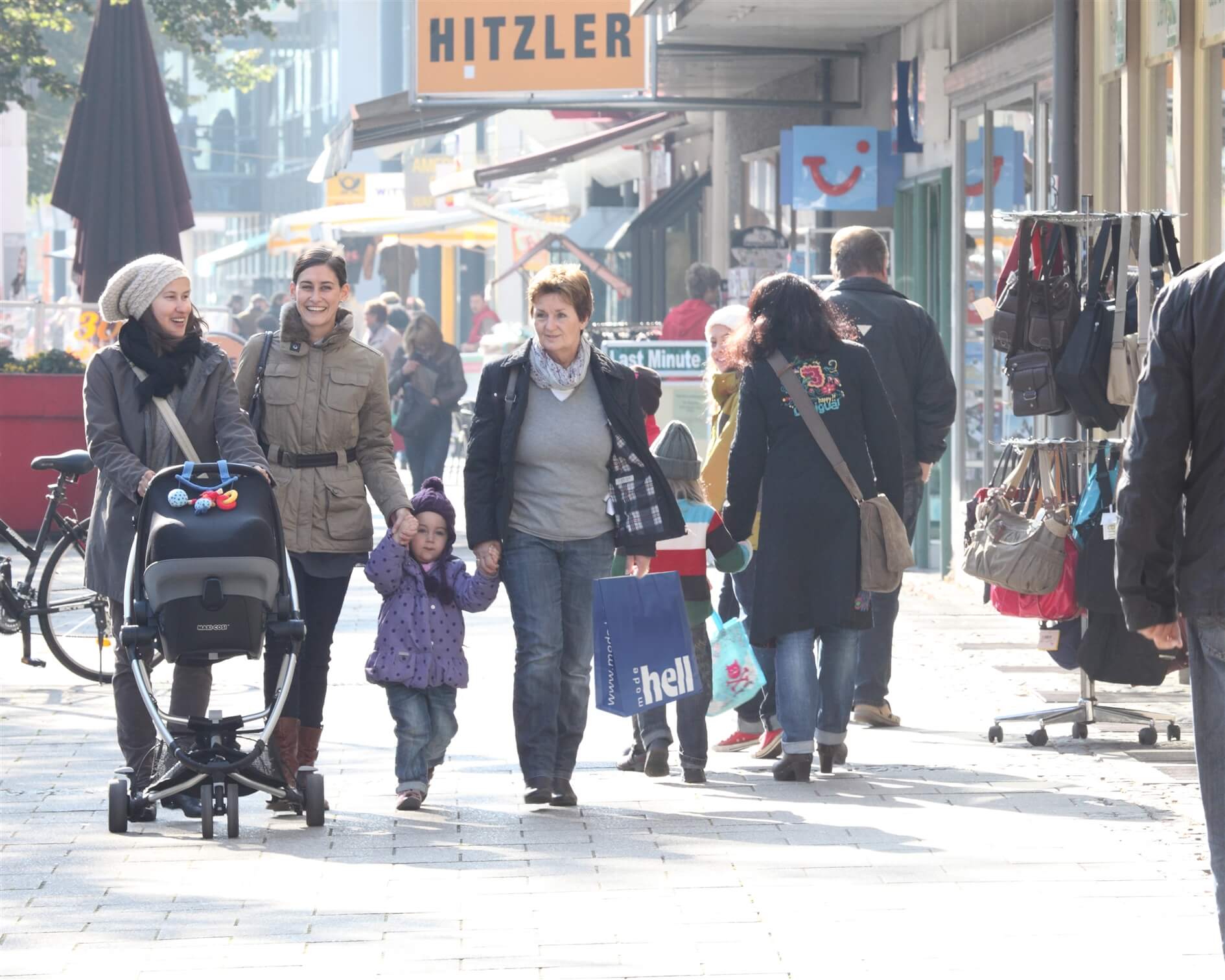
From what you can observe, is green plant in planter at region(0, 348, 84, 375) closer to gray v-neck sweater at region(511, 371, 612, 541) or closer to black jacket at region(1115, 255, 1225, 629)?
gray v-neck sweater at region(511, 371, 612, 541)

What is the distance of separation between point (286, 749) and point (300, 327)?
54.2 inches

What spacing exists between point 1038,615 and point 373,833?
287cm

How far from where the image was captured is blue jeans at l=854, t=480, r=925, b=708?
8938mm

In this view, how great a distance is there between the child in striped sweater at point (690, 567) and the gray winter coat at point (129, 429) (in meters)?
1.55

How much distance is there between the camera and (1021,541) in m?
8.30

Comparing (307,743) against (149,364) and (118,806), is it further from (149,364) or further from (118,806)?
(149,364)

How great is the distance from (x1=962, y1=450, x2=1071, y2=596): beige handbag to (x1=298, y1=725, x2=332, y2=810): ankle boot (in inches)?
99.4

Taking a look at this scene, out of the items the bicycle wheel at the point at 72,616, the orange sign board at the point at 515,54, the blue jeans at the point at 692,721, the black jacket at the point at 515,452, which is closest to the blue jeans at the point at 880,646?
the blue jeans at the point at 692,721

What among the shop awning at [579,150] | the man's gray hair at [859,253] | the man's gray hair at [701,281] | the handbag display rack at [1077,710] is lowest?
the handbag display rack at [1077,710]

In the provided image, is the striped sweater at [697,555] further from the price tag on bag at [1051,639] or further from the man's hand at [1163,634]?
the man's hand at [1163,634]

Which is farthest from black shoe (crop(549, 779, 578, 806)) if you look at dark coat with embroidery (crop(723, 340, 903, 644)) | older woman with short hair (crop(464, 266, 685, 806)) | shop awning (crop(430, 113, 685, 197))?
shop awning (crop(430, 113, 685, 197))

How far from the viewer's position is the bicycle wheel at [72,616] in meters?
10.3

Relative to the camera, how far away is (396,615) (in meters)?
7.25

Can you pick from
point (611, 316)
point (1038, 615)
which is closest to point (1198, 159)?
point (1038, 615)
